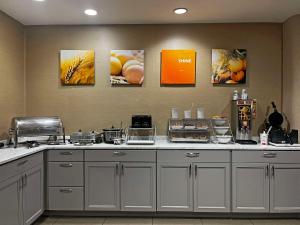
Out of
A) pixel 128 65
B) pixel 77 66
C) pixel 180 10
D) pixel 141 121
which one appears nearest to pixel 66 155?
pixel 141 121

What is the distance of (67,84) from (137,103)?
3.43 feet

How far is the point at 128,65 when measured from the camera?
390 cm

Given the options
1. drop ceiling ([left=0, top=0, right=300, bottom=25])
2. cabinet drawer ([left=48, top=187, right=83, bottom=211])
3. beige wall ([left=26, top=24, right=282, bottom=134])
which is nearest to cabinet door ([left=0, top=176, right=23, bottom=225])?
cabinet drawer ([left=48, top=187, right=83, bottom=211])

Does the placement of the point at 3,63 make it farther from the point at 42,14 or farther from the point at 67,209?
the point at 67,209

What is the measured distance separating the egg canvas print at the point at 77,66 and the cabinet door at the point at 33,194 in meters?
1.33

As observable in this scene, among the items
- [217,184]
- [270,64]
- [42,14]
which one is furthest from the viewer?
[270,64]

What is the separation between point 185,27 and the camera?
3.90 meters

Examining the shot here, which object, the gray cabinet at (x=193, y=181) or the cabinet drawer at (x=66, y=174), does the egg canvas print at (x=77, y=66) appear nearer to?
the cabinet drawer at (x=66, y=174)

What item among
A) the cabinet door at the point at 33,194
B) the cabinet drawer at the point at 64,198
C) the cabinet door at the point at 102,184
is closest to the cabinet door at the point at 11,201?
the cabinet door at the point at 33,194

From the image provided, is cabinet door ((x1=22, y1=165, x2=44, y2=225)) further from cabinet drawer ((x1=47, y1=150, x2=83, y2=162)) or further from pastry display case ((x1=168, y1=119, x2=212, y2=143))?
pastry display case ((x1=168, y1=119, x2=212, y2=143))

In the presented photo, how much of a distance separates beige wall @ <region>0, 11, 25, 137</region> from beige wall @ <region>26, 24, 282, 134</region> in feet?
0.43

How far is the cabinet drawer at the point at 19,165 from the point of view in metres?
2.46

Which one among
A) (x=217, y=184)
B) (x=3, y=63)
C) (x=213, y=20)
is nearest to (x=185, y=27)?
(x=213, y=20)

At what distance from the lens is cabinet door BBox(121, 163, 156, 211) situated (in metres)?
3.36
